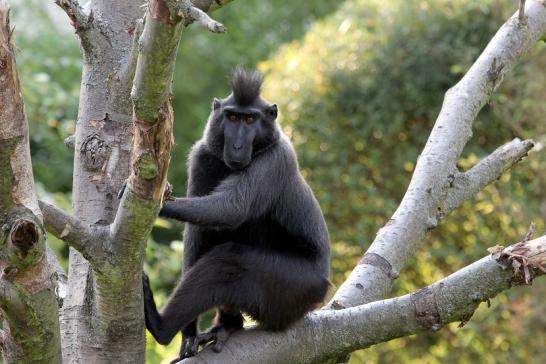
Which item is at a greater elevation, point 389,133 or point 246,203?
point 246,203

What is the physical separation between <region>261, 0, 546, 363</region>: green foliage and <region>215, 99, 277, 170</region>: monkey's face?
4.10 meters

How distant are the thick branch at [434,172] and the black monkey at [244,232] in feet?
0.92

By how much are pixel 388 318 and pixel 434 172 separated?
4.51 ft

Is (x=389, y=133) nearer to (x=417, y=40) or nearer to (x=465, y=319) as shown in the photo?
(x=417, y=40)

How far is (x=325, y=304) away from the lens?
4863 millimetres

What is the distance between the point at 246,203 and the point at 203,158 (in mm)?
644

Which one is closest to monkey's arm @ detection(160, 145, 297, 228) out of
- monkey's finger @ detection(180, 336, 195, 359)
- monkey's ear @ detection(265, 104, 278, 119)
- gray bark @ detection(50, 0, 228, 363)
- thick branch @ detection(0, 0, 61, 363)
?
monkey's ear @ detection(265, 104, 278, 119)

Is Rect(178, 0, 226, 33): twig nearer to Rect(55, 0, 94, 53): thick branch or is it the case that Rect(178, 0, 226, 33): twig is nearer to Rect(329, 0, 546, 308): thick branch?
Rect(55, 0, 94, 53): thick branch

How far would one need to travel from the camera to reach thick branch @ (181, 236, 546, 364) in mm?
3551

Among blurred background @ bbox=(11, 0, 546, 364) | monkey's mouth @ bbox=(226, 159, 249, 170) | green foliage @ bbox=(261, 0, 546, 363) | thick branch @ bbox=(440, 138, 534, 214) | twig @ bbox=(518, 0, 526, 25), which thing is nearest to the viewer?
monkey's mouth @ bbox=(226, 159, 249, 170)

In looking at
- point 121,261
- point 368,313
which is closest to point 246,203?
point 368,313

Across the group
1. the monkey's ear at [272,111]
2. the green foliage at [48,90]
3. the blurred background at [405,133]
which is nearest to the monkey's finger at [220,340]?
the monkey's ear at [272,111]

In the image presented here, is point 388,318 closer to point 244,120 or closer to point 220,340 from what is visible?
point 220,340

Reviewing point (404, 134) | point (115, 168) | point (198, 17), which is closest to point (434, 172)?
point (115, 168)
